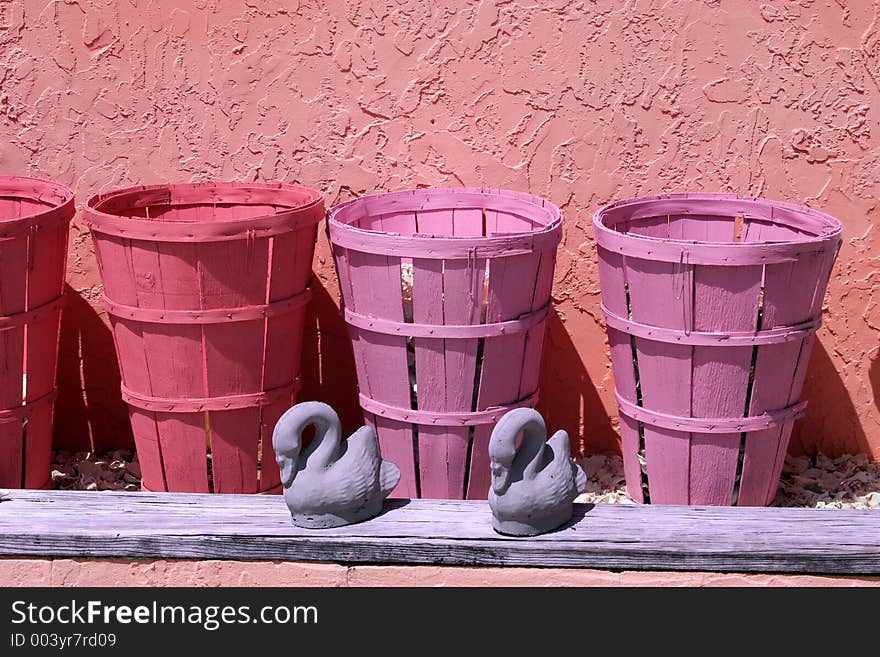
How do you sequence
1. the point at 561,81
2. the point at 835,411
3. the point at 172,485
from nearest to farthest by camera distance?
1. the point at 172,485
2. the point at 561,81
3. the point at 835,411

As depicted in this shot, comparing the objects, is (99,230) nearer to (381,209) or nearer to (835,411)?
(381,209)

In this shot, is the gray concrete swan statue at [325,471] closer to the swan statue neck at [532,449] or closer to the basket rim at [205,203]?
the swan statue neck at [532,449]

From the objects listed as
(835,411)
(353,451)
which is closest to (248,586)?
(353,451)

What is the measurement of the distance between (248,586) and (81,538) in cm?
49

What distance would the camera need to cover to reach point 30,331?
3.62 meters

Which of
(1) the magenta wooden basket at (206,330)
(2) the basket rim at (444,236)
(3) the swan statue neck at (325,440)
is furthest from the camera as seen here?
(1) the magenta wooden basket at (206,330)

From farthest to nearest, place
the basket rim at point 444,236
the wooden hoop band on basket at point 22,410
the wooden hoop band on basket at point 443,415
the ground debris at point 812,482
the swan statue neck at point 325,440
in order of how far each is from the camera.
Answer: the ground debris at point 812,482 < the wooden hoop band on basket at point 22,410 < the wooden hoop band on basket at point 443,415 < the basket rim at point 444,236 < the swan statue neck at point 325,440

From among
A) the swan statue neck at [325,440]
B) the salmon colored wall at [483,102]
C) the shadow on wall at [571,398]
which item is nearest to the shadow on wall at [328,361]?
the salmon colored wall at [483,102]

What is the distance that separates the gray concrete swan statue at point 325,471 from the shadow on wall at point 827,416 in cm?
186

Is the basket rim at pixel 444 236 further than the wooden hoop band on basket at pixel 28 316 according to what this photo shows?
No

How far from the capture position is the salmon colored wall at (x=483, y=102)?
3.92 metres

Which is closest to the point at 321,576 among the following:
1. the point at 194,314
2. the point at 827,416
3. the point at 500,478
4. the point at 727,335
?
the point at 500,478

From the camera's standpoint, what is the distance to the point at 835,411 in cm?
425

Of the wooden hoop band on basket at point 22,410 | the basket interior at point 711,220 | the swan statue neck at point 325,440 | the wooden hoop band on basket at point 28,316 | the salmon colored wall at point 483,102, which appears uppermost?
the salmon colored wall at point 483,102
